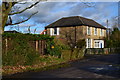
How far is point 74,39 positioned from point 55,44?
1636cm

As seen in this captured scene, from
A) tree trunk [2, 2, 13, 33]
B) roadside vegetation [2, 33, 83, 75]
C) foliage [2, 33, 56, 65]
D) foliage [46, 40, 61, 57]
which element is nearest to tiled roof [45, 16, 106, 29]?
foliage [46, 40, 61, 57]

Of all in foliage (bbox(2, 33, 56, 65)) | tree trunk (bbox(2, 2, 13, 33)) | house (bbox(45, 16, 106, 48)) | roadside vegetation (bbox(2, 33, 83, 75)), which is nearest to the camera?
roadside vegetation (bbox(2, 33, 83, 75))

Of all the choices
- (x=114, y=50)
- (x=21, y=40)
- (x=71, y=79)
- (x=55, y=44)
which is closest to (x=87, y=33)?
(x=114, y=50)

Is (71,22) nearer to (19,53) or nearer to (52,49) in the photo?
(52,49)

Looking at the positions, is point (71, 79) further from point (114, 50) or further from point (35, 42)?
point (114, 50)

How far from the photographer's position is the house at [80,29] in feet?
115

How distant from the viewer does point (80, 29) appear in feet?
115

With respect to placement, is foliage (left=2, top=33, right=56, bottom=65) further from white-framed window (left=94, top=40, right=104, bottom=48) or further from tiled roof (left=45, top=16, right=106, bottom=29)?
white-framed window (left=94, top=40, right=104, bottom=48)

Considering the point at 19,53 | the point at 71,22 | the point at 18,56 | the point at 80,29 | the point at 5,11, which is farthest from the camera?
the point at 71,22

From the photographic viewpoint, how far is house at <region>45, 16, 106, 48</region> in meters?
35.2

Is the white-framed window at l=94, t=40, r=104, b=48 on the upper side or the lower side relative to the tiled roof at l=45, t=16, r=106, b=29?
lower

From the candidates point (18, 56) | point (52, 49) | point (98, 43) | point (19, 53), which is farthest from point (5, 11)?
point (98, 43)

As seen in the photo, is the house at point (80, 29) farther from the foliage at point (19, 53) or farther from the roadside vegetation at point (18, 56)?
the foliage at point (19, 53)

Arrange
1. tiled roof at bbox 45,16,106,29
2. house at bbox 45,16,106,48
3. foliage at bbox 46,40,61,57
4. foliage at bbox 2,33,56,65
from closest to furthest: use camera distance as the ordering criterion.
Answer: foliage at bbox 2,33,56,65 < foliage at bbox 46,40,61,57 < house at bbox 45,16,106,48 < tiled roof at bbox 45,16,106,29
